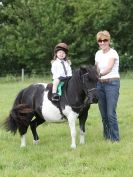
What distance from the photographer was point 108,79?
362 inches

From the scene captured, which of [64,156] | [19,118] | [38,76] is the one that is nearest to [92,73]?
[64,156]

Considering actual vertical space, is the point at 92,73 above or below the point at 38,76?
above

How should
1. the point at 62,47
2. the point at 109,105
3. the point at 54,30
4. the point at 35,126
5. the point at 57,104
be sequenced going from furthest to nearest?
the point at 54,30 → the point at 35,126 → the point at 109,105 → the point at 57,104 → the point at 62,47

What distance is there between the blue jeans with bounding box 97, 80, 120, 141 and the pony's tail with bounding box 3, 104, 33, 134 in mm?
1504

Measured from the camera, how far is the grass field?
6.77m

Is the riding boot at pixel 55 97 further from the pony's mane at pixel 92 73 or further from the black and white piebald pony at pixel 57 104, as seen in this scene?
the pony's mane at pixel 92 73

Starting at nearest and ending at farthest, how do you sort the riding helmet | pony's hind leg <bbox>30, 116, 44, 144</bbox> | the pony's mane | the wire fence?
the pony's mane
the riding helmet
pony's hind leg <bbox>30, 116, 44, 144</bbox>
the wire fence

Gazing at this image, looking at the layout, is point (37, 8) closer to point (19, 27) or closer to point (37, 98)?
point (19, 27)

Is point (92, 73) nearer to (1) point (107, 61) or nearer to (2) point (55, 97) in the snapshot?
(1) point (107, 61)

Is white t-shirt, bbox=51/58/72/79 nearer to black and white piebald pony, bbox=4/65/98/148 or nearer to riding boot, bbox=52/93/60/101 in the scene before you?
black and white piebald pony, bbox=4/65/98/148

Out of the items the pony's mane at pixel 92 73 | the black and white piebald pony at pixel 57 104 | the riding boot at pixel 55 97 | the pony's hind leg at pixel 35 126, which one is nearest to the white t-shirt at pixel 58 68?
the black and white piebald pony at pixel 57 104

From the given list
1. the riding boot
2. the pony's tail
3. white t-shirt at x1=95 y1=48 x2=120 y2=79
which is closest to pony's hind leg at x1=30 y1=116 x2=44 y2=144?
the pony's tail

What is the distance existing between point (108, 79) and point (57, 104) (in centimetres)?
117

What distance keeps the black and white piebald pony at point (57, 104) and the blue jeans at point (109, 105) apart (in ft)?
1.72
